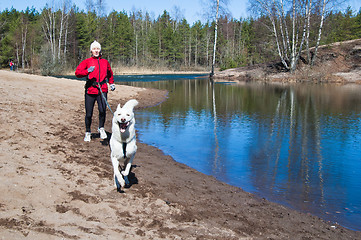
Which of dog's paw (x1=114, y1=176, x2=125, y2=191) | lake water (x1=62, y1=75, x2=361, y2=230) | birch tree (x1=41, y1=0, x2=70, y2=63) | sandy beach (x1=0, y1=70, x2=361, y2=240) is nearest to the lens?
sandy beach (x1=0, y1=70, x2=361, y2=240)

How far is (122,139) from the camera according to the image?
566 cm

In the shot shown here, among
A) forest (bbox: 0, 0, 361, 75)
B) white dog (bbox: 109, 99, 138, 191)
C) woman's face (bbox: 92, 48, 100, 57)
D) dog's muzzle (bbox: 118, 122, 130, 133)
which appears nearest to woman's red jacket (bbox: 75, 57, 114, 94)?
woman's face (bbox: 92, 48, 100, 57)

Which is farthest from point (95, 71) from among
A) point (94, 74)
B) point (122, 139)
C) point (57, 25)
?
point (57, 25)

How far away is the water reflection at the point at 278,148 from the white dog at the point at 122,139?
2310mm

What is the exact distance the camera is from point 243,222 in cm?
480

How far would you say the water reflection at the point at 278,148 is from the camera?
635cm

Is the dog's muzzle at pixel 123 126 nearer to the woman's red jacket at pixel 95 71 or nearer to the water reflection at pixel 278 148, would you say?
the water reflection at pixel 278 148

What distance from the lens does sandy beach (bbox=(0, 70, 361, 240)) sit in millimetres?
4012

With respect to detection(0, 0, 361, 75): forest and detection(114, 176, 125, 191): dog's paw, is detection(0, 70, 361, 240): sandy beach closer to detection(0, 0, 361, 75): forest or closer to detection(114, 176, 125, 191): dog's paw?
detection(114, 176, 125, 191): dog's paw

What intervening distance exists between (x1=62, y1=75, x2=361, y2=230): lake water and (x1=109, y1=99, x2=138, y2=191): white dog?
7.60ft

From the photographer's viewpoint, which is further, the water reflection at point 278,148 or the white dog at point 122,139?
the water reflection at point 278,148

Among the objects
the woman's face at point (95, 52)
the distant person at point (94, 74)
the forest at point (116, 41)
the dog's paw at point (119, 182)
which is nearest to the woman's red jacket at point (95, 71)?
the distant person at point (94, 74)

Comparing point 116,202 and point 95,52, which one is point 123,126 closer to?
point 116,202

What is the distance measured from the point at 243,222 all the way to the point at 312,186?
257 centimetres
